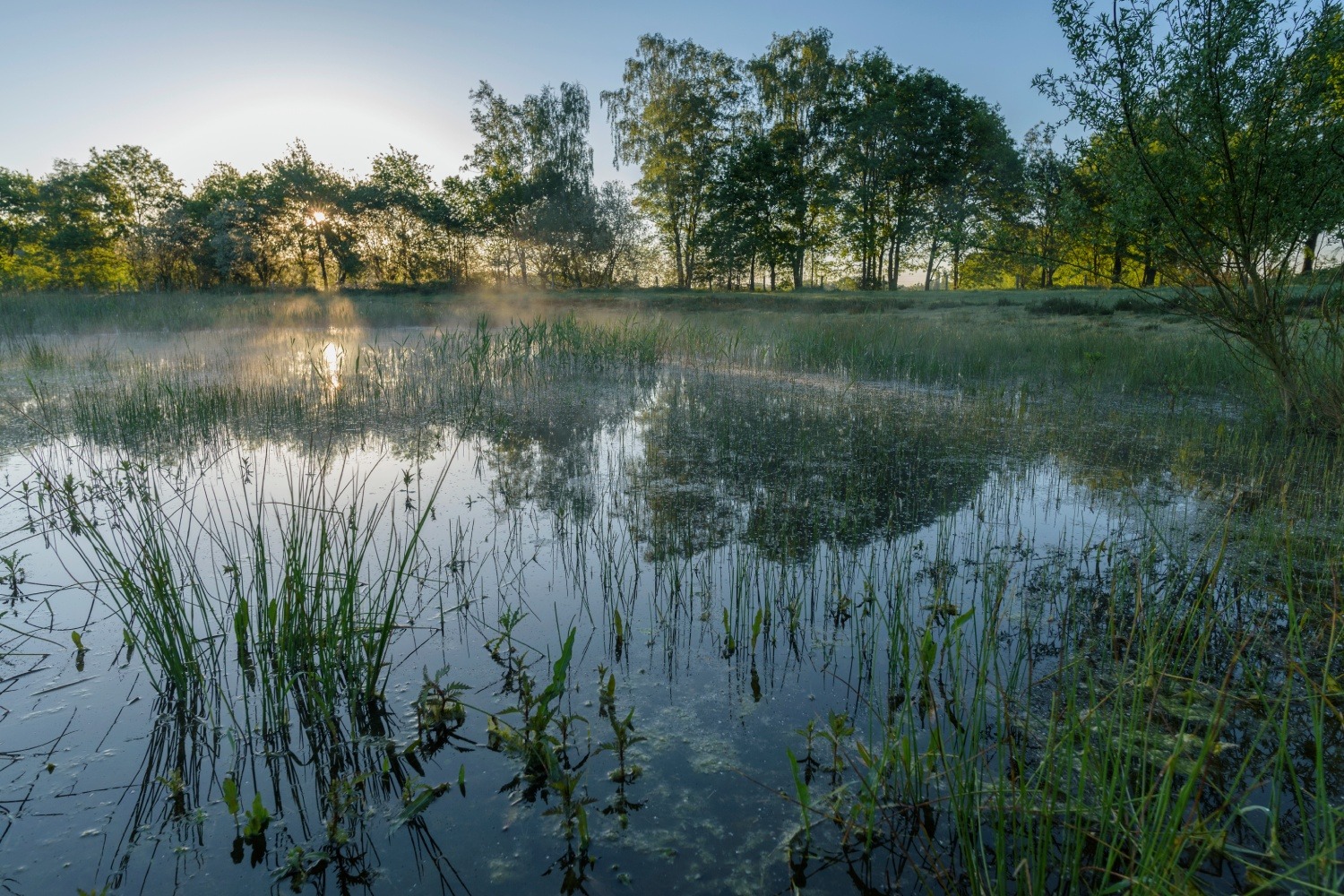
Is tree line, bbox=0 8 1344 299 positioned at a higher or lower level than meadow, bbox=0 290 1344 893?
higher

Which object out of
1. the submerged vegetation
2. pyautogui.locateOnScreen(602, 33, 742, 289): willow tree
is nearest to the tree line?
pyautogui.locateOnScreen(602, 33, 742, 289): willow tree

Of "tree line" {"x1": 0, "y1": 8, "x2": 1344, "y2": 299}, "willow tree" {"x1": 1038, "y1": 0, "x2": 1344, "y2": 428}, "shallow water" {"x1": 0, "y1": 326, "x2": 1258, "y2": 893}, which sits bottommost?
"shallow water" {"x1": 0, "y1": 326, "x2": 1258, "y2": 893}

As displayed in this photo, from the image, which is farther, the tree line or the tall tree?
the tall tree

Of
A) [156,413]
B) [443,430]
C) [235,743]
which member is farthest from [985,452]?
[156,413]

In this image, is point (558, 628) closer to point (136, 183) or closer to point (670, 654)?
point (670, 654)

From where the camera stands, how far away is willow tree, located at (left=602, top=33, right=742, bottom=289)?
33969mm

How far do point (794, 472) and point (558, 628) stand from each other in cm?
278

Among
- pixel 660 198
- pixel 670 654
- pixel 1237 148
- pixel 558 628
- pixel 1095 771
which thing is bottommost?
pixel 670 654

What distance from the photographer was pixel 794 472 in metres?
4.98

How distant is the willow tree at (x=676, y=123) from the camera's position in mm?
33969

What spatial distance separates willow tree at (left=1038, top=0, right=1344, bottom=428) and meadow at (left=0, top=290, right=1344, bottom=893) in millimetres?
1088

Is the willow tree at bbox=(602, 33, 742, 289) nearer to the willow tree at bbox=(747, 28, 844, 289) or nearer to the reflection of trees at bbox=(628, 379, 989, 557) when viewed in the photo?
the willow tree at bbox=(747, 28, 844, 289)

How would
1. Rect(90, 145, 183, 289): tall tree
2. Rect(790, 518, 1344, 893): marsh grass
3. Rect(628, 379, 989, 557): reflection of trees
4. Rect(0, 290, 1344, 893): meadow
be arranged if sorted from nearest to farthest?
1. Rect(790, 518, 1344, 893): marsh grass
2. Rect(0, 290, 1344, 893): meadow
3. Rect(628, 379, 989, 557): reflection of trees
4. Rect(90, 145, 183, 289): tall tree

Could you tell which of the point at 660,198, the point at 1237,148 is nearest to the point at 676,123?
the point at 660,198
